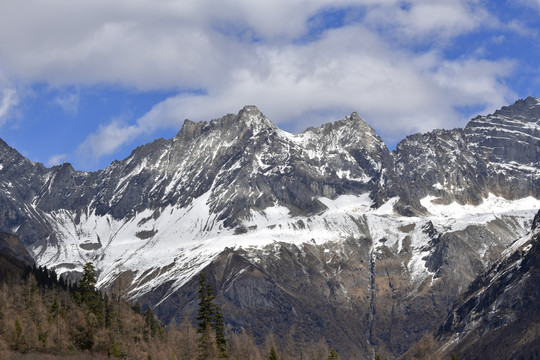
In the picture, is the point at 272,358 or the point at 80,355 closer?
the point at 80,355

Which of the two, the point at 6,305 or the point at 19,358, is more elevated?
the point at 6,305

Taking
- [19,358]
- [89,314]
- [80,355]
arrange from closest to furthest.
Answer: [19,358] → [80,355] → [89,314]

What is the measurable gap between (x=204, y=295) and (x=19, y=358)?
34.0 meters

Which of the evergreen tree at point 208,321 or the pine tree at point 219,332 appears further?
the pine tree at point 219,332

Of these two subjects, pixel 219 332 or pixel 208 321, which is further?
pixel 219 332

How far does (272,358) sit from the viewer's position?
196 m

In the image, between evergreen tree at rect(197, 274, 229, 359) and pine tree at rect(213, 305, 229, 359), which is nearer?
evergreen tree at rect(197, 274, 229, 359)

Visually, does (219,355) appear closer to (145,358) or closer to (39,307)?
(145,358)

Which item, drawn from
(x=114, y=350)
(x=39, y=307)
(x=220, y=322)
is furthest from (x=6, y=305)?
(x=220, y=322)

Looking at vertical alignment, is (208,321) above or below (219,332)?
above

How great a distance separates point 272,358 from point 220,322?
24.0m

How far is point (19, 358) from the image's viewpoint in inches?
6309

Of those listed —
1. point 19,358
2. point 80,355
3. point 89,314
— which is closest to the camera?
point 19,358

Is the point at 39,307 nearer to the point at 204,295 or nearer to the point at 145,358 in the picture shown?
the point at 145,358
